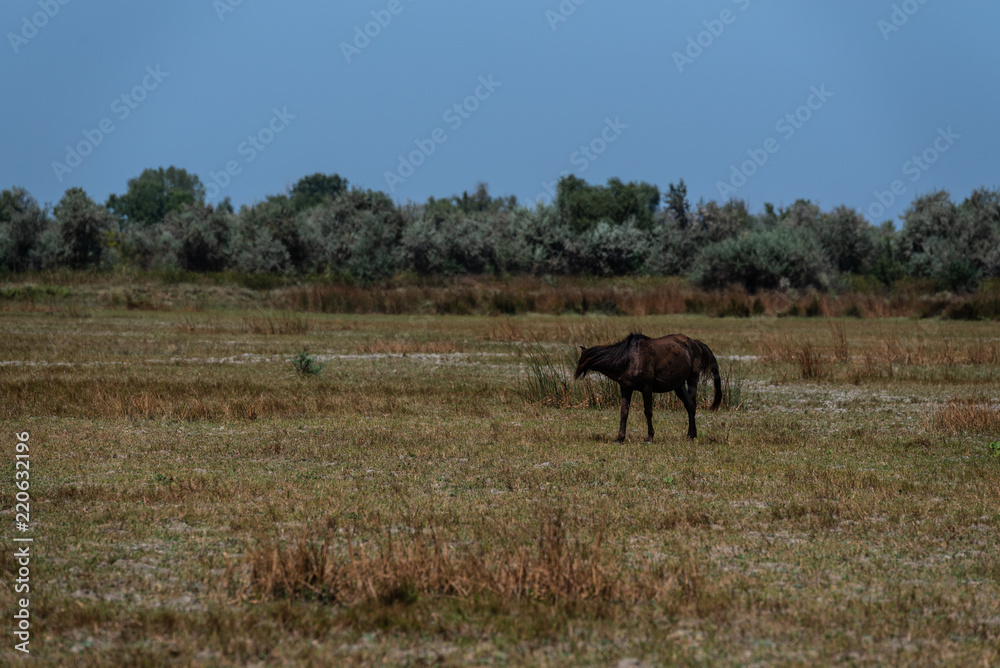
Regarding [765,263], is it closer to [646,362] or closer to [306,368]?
[306,368]

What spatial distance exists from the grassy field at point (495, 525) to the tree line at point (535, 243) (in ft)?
136

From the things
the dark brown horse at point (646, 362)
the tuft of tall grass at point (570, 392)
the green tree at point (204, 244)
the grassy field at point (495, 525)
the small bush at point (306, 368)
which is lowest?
the grassy field at point (495, 525)

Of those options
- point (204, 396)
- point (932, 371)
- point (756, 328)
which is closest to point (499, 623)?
point (204, 396)

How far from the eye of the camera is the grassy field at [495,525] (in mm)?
5551

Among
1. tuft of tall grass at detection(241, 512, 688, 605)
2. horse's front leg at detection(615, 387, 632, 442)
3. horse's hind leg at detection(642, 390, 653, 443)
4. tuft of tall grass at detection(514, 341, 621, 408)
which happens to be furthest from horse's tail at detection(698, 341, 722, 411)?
tuft of tall grass at detection(241, 512, 688, 605)

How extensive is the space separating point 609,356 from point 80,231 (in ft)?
192

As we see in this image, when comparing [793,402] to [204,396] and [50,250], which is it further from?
[50,250]

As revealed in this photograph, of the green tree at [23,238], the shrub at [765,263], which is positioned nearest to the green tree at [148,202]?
the green tree at [23,238]

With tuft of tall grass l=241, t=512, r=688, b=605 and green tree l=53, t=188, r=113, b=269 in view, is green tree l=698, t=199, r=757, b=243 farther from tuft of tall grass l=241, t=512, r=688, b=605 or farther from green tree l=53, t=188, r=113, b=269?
tuft of tall grass l=241, t=512, r=688, b=605

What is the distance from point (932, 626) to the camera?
571 centimetres

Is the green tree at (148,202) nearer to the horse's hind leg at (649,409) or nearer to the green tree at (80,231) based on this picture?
the green tree at (80,231)

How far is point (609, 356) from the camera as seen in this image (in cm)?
1173

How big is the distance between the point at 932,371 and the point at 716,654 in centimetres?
1794

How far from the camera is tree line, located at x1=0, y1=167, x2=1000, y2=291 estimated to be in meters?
58.7
